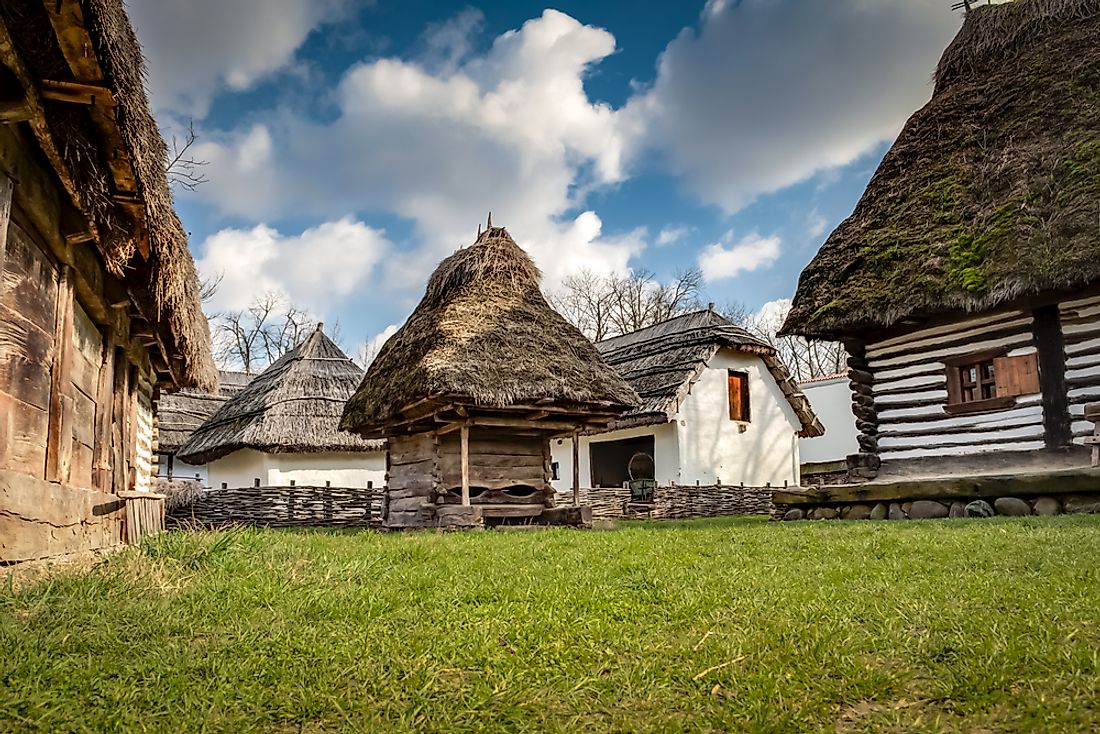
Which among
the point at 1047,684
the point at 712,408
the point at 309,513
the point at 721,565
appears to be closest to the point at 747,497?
the point at 712,408

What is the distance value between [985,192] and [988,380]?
8.97 ft

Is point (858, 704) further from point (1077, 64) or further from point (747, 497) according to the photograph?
point (747, 497)

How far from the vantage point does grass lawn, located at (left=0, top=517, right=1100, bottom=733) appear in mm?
3117

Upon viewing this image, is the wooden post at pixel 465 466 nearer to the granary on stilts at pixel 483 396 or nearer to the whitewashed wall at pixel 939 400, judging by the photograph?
the granary on stilts at pixel 483 396

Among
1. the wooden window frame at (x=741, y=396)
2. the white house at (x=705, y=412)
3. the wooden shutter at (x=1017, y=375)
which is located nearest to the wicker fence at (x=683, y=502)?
the white house at (x=705, y=412)

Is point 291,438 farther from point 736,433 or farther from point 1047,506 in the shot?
point 1047,506

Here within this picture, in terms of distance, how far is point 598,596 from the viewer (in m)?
5.05

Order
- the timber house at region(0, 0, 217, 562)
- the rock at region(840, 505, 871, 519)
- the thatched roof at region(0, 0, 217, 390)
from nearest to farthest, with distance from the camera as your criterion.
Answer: the thatched roof at region(0, 0, 217, 390), the timber house at region(0, 0, 217, 562), the rock at region(840, 505, 871, 519)

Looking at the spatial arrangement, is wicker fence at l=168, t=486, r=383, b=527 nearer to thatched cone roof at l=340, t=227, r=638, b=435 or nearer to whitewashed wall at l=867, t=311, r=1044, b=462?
thatched cone roof at l=340, t=227, r=638, b=435

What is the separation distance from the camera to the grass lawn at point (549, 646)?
10.2 feet

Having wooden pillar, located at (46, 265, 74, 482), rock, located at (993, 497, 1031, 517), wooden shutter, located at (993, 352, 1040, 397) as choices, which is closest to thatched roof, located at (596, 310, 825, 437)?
wooden shutter, located at (993, 352, 1040, 397)

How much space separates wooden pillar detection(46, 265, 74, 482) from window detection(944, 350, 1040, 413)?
35.8 ft

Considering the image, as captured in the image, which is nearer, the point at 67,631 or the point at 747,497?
the point at 67,631

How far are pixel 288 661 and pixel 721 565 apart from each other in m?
3.64
